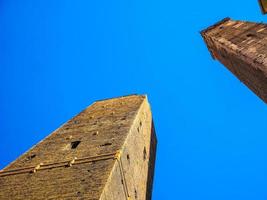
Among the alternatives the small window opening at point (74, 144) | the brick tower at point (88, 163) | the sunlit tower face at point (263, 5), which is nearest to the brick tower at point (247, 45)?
the sunlit tower face at point (263, 5)

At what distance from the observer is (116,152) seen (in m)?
10.4

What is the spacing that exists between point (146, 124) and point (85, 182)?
8963 millimetres

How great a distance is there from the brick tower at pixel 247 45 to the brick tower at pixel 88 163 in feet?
17.4

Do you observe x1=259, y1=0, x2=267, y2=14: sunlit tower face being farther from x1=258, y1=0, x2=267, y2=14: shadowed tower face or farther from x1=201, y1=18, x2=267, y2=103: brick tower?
x1=201, y1=18, x2=267, y2=103: brick tower

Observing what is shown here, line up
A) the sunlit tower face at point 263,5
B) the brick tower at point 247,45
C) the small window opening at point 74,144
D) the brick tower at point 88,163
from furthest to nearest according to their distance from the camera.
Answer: the brick tower at point 247,45 < the small window opening at point 74,144 < the brick tower at point 88,163 < the sunlit tower face at point 263,5

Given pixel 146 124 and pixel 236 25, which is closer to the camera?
pixel 146 124

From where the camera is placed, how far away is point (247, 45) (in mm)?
16453

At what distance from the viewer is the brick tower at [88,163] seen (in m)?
8.92

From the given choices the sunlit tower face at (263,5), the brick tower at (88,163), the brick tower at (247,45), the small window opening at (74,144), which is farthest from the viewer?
A: the brick tower at (247,45)

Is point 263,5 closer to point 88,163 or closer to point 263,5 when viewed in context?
point 263,5

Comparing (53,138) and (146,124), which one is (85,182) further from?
(146,124)

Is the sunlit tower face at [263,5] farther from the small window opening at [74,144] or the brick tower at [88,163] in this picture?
the small window opening at [74,144]

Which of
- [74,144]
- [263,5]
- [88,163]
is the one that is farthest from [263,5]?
[74,144]

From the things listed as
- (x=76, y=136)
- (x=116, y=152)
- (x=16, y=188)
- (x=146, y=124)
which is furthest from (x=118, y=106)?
(x=16, y=188)
